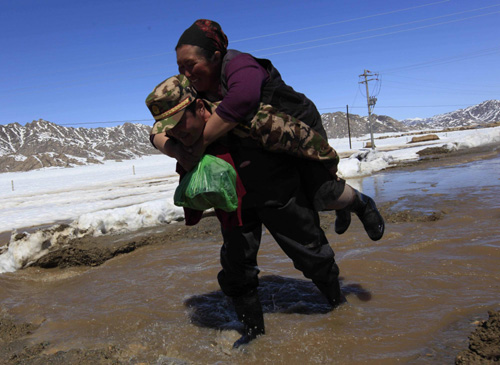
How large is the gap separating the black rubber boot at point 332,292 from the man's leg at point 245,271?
41cm

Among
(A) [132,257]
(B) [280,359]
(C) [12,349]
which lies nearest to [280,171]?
(B) [280,359]

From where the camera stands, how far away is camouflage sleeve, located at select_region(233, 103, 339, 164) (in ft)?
6.32

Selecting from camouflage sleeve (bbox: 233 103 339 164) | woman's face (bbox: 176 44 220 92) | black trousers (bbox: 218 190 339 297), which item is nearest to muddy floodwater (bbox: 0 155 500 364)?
black trousers (bbox: 218 190 339 297)

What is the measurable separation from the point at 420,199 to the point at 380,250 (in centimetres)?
270

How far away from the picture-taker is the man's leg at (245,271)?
2.17m

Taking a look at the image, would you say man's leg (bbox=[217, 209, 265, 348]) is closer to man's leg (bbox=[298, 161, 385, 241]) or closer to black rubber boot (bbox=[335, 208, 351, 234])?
man's leg (bbox=[298, 161, 385, 241])

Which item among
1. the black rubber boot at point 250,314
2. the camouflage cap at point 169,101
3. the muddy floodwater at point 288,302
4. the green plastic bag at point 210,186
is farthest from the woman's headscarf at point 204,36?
the muddy floodwater at point 288,302

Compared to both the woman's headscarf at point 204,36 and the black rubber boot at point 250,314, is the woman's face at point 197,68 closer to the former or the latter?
the woman's headscarf at point 204,36

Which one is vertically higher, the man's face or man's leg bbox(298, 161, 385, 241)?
the man's face

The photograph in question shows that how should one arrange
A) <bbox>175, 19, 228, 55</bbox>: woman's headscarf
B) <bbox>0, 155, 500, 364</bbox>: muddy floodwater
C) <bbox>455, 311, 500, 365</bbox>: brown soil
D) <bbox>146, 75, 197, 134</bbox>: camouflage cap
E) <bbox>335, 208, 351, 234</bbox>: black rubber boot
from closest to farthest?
<bbox>455, 311, 500, 365</bbox>: brown soil → <bbox>146, 75, 197, 134</bbox>: camouflage cap → <bbox>175, 19, 228, 55</bbox>: woman's headscarf → <bbox>0, 155, 500, 364</bbox>: muddy floodwater → <bbox>335, 208, 351, 234</bbox>: black rubber boot

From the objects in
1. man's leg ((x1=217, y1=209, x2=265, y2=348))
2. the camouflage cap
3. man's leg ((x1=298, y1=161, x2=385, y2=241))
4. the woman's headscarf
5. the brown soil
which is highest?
the woman's headscarf

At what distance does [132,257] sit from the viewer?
174 inches

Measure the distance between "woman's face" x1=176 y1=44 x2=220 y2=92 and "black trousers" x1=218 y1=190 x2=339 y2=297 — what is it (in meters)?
0.70

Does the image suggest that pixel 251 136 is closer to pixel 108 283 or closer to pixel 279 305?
pixel 279 305
